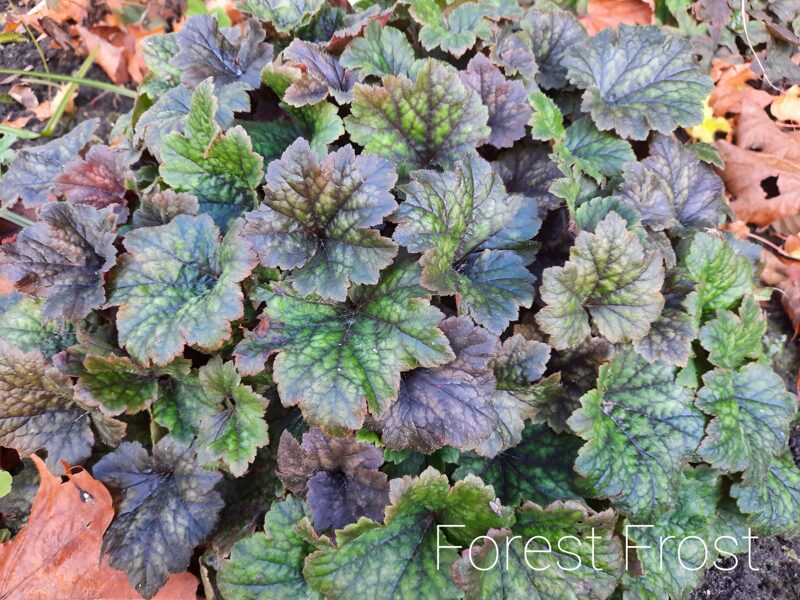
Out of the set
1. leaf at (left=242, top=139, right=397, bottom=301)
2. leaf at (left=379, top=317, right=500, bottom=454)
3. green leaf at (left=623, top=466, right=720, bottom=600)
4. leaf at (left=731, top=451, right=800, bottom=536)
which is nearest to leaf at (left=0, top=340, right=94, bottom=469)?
leaf at (left=242, top=139, right=397, bottom=301)

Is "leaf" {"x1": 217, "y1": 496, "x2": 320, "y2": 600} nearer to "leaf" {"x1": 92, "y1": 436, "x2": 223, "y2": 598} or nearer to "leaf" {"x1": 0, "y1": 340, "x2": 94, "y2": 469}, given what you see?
"leaf" {"x1": 92, "y1": 436, "x2": 223, "y2": 598}

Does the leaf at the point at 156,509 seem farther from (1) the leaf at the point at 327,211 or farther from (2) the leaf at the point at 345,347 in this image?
(1) the leaf at the point at 327,211

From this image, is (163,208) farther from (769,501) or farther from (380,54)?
(769,501)

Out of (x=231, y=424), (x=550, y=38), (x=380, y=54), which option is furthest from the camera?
(x=550, y=38)

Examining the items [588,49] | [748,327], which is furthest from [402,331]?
[588,49]

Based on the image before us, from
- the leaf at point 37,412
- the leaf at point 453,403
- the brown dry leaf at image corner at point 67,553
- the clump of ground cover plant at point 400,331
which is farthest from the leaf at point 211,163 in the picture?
the brown dry leaf at image corner at point 67,553

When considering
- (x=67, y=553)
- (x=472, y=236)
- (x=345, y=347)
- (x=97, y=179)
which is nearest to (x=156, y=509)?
(x=67, y=553)

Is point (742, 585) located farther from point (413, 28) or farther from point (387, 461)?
point (413, 28)
